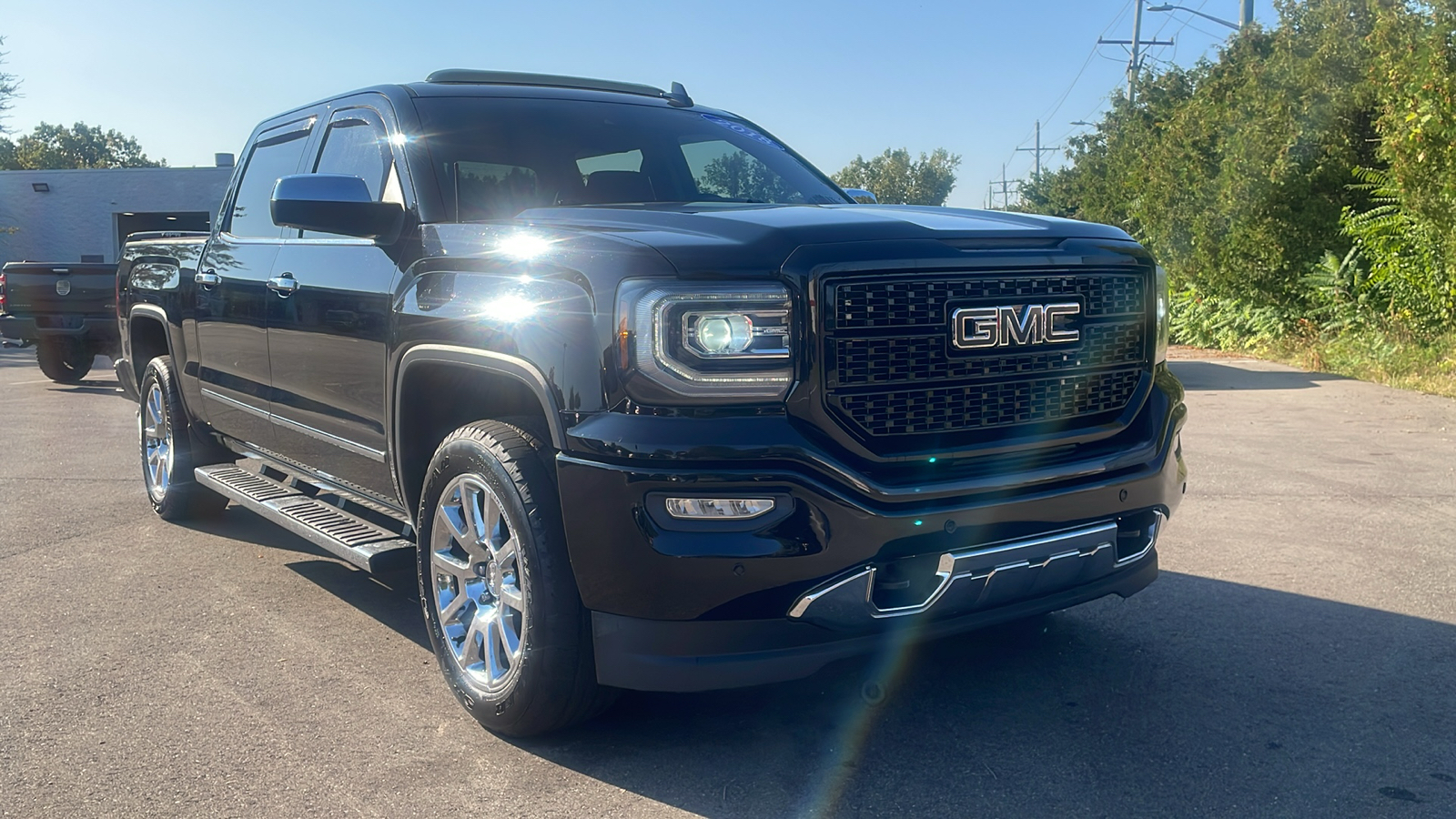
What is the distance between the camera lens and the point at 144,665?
4.21 m

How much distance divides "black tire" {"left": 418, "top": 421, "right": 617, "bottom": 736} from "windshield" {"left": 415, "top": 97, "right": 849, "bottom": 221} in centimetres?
102

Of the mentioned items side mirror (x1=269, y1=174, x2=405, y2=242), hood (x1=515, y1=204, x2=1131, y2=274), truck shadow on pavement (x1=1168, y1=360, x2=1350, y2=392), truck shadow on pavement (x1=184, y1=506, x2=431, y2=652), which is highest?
side mirror (x1=269, y1=174, x2=405, y2=242)

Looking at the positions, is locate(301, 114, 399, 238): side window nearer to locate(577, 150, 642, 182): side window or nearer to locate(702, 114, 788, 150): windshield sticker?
locate(577, 150, 642, 182): side window

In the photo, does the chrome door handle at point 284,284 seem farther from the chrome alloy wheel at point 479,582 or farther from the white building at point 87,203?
the white building at point 87,203

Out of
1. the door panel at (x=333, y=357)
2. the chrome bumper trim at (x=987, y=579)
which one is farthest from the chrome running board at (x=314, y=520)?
the chrome bumper trim at (x=987, y=579)

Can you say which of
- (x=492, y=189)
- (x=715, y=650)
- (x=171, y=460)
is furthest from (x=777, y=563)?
(x=171, y=460)

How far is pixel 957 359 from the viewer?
10.7ft

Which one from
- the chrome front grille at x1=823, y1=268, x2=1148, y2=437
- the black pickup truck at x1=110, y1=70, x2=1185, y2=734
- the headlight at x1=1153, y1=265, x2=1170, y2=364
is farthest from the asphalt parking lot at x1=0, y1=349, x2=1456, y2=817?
the headlight at x1=1153, y1=265, x2=1170, y2=364

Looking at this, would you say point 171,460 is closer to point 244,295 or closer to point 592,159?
point 244,295

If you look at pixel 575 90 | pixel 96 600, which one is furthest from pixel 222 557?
pixel 575 90

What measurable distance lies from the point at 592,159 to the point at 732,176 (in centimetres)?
61

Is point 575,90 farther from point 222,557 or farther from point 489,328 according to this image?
point 222,557

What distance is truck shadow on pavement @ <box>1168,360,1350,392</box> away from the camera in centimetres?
1297

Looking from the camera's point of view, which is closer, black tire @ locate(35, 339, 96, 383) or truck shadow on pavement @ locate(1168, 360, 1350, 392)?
truck shadow on pavement @ locate(1168, 360, 1350, 392)
